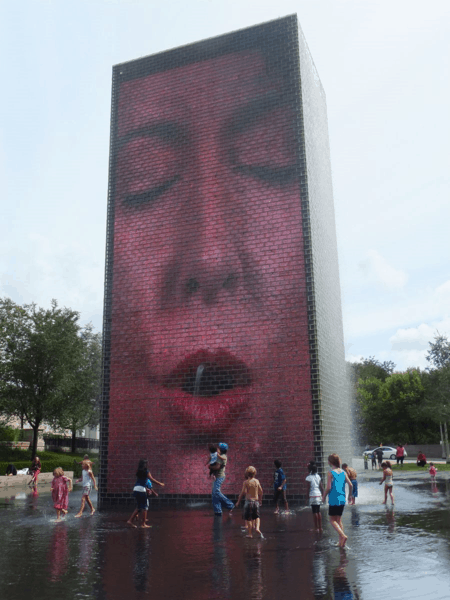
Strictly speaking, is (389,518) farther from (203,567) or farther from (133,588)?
(133,588)

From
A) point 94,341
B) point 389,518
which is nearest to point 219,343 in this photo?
point 389,518

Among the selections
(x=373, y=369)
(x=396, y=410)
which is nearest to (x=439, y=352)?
(x=396, y=410)

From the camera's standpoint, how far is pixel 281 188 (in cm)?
1802

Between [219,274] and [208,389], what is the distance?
379 centimetres

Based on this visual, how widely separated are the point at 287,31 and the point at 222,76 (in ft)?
8.81

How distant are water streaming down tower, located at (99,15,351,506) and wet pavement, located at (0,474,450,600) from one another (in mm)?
3355

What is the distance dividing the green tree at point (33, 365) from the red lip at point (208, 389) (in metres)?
23.0

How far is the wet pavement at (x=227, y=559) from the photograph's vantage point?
22.1 feet

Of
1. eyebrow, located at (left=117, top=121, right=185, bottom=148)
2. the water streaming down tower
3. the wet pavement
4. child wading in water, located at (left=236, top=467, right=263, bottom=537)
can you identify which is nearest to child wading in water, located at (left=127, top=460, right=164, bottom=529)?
the wet pavement

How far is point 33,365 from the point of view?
3894 cm

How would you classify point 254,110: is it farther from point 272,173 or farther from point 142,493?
point 142,493

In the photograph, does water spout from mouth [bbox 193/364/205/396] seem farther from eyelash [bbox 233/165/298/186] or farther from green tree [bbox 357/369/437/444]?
green tree [bbox 357/369/437/444]

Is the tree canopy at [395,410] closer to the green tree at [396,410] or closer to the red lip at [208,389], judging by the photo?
the green tree at [396,410]

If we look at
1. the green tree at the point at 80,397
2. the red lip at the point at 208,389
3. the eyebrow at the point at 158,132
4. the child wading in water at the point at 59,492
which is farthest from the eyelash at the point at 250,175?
the green tree at the point at 80,397
